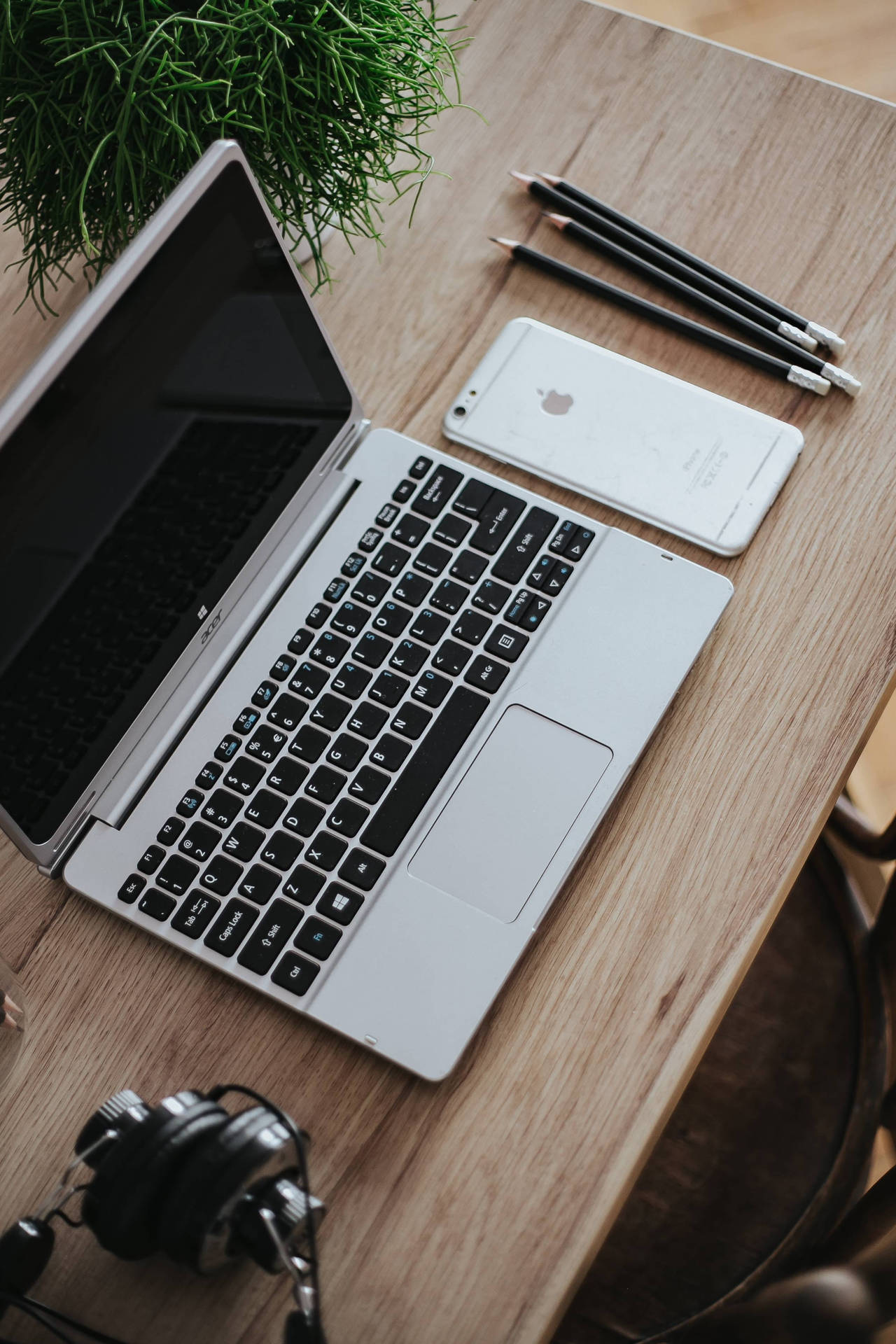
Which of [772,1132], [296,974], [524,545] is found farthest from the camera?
[772,1132]

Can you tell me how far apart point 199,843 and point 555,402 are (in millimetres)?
369

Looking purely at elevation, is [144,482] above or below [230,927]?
above

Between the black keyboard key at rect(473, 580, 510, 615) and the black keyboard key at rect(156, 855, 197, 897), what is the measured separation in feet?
0.72

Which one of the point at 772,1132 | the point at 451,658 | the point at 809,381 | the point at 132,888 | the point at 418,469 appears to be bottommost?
the point at 132,888

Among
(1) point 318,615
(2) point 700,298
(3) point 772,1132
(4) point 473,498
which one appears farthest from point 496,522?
(3) point 772,1132

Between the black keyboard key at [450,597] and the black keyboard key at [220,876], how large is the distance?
0.64 ft

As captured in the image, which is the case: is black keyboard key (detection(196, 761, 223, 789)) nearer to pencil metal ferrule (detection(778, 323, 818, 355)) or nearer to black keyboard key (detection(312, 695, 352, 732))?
black keyboard key (detection(312, 695, 352, 732))

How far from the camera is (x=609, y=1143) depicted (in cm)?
54

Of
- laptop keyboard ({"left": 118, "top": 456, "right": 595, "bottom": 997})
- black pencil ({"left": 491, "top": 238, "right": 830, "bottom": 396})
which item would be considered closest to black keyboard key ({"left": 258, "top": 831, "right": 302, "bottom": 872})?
laptop keyboard ({"left": 118, "top": 456, "right": 595, "bottom": 997})

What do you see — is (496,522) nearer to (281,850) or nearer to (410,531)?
(410,531)

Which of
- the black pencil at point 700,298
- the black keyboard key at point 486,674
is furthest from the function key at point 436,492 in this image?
the black pencil at point 700,298

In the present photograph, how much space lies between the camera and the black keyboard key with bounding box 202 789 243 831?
60cm

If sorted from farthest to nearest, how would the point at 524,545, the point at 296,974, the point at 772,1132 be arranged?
the point at 772,1132
the point at 524,545
the point at 296,974

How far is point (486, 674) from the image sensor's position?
0.63 metres
